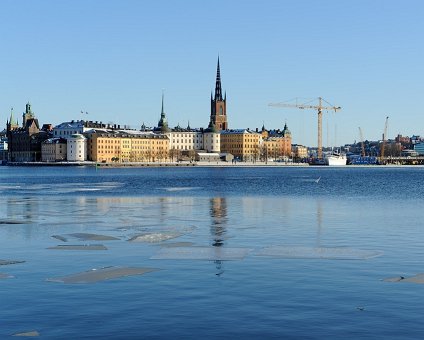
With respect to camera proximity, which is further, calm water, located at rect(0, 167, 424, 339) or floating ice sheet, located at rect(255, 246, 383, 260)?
floating ice sheet, located at rect(255, 246, 383, 260)

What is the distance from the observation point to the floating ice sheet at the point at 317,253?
18.9 m

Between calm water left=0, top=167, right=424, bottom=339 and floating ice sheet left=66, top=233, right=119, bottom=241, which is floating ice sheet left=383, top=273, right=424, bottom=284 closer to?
calm water left=0, top=167, right=424, bottom=339

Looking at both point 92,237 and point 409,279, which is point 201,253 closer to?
point 92,237

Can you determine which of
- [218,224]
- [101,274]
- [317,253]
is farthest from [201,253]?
[218,224]

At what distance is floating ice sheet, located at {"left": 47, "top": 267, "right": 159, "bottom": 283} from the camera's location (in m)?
15.6

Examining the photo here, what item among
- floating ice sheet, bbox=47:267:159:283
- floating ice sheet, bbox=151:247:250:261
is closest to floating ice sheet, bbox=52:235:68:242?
floating ice sheet, bbox=151:247:250:261

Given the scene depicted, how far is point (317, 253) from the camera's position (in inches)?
771

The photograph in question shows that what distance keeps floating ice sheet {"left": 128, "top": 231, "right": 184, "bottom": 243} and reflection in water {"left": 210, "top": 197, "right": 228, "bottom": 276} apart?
1.37 metres

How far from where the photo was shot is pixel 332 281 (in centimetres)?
1545

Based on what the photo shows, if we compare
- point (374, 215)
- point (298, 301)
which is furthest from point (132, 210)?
point (298, 301)

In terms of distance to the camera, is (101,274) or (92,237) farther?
(92,237)

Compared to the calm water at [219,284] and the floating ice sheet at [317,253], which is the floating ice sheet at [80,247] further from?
the floating ice sheet at [317,253]

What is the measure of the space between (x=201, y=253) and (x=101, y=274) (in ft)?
13.0

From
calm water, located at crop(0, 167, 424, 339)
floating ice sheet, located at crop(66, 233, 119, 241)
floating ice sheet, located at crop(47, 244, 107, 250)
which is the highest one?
floating ice sheet, located at crop(66, 233, 119, 241)
